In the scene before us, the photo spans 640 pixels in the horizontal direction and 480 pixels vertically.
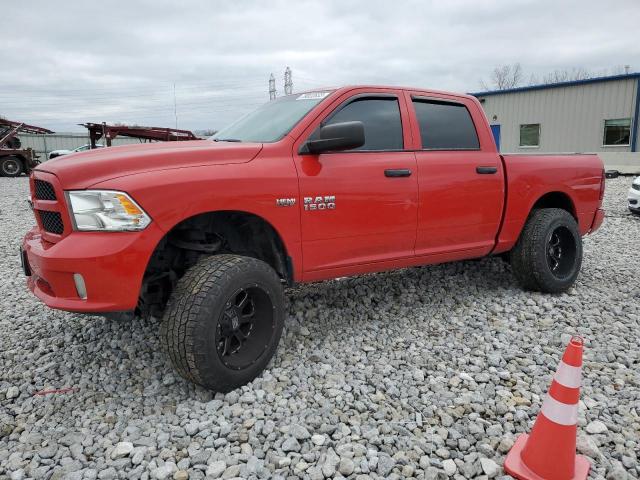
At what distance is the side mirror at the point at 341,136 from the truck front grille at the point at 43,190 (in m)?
1.57

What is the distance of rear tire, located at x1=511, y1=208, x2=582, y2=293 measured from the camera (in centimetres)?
455

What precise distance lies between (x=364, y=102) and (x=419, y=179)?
Result: 0.71m

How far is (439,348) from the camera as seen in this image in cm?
357

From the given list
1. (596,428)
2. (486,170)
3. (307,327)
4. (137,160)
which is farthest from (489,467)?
(486,170)

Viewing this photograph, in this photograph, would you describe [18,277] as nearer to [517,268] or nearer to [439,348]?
[439,348]

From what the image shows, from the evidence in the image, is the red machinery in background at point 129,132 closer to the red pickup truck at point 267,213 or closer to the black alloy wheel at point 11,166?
the black alloy wheel at point 11,166

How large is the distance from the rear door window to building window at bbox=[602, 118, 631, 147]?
18037 millimetres

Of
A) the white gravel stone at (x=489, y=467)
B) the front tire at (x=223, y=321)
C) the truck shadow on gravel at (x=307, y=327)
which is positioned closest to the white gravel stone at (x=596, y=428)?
the white gravel stone at (x=489, y=467)

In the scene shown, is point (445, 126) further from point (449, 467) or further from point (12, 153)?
point (12, 153)

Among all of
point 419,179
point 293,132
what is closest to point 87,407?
point 293,132

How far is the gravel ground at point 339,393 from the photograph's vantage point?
2.39 m

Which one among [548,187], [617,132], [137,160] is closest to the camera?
[137,160]

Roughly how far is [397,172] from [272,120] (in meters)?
0.99

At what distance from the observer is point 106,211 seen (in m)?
2.60
